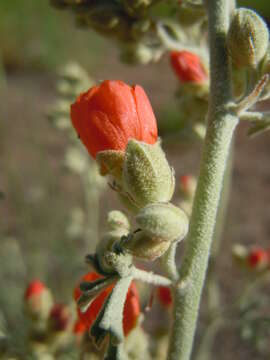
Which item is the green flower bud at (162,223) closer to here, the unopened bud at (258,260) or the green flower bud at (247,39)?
the green flower bud at (247,39)

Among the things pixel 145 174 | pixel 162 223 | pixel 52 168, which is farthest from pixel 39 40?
pixel 162 223

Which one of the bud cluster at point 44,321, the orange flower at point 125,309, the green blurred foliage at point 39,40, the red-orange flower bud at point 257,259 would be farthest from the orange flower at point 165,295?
the green blurred foliage at point 39,40

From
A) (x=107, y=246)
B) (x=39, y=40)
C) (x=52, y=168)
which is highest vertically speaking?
(x=107, y=246)

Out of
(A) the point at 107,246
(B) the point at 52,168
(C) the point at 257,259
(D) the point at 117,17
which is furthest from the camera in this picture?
(B) the point at 52,168

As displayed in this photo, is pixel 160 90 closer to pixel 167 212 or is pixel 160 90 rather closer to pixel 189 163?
pixel 189 163

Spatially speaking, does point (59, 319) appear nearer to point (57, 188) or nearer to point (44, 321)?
point (44, 321)
